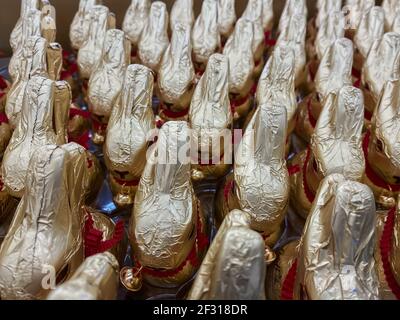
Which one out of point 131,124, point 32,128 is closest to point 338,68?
point 131,124

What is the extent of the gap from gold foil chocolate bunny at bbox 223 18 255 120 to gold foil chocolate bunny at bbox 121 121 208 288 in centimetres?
50

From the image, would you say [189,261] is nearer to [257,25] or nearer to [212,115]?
[212,115]

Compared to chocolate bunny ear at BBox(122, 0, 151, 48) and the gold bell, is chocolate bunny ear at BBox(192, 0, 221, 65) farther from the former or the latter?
the gold bell

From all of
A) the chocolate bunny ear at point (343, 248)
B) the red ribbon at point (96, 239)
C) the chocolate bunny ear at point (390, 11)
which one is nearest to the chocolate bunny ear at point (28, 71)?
the red ribbon at point (96, 239)

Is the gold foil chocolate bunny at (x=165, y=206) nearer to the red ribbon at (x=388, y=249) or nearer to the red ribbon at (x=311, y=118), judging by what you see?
the red ribbon at (x=388, y=249)

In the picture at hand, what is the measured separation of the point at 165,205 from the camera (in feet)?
3.08

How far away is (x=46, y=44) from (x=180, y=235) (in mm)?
637

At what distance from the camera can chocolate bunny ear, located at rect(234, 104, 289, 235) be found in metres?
0.99

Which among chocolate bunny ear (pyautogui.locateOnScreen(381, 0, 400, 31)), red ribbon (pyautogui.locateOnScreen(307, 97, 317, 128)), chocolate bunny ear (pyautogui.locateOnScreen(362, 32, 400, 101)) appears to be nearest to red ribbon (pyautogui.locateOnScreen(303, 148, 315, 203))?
red ribbon (pyautogui.locateOnScreen(307, 97, 317, 128))

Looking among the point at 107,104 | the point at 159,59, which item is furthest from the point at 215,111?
the point at 159,59

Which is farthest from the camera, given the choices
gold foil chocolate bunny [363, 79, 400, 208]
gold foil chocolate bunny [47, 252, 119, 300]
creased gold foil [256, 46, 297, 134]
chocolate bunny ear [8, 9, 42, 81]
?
chocolate bunny ear [8, 9, 42, 81]

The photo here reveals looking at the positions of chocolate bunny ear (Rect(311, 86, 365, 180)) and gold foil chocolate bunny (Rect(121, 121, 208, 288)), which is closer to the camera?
gold foil chocolate bunny (Rect(121, 121, 208, 288))

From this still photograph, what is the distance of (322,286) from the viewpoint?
80cm

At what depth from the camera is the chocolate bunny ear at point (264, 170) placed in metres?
0.99
